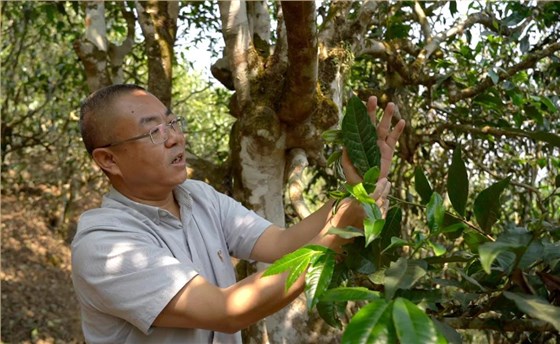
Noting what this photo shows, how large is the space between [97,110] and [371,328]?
1374 millimetres

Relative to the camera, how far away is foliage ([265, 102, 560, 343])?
1.00 m

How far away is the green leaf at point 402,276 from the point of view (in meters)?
1.07

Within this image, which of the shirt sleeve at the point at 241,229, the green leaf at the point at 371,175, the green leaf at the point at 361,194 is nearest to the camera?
the green leaf at the point at 361,194

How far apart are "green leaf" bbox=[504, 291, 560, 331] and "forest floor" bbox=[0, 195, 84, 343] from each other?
645 cm

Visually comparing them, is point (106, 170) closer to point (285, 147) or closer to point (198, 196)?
point (198, 196)

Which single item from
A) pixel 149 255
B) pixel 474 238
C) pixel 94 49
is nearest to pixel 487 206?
pixel 474 238

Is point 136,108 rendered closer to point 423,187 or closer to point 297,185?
point 423,187

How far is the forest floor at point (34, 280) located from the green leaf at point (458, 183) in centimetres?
618

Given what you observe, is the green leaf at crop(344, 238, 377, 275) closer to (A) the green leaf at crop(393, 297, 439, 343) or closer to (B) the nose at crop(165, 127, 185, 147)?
(A) the green leaf at crop(393, 297, 439, 343)

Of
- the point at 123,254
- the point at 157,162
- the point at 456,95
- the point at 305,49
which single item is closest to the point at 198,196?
the point at 157,162

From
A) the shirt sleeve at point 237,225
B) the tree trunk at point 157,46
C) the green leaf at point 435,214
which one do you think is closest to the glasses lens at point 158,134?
the shirt sleeve at point 237,225

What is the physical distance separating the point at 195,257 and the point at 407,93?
101 inches

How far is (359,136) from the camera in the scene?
5.56ft

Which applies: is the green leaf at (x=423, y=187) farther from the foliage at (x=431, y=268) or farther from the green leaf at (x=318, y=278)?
the green leaf at (x=318, y=278)
